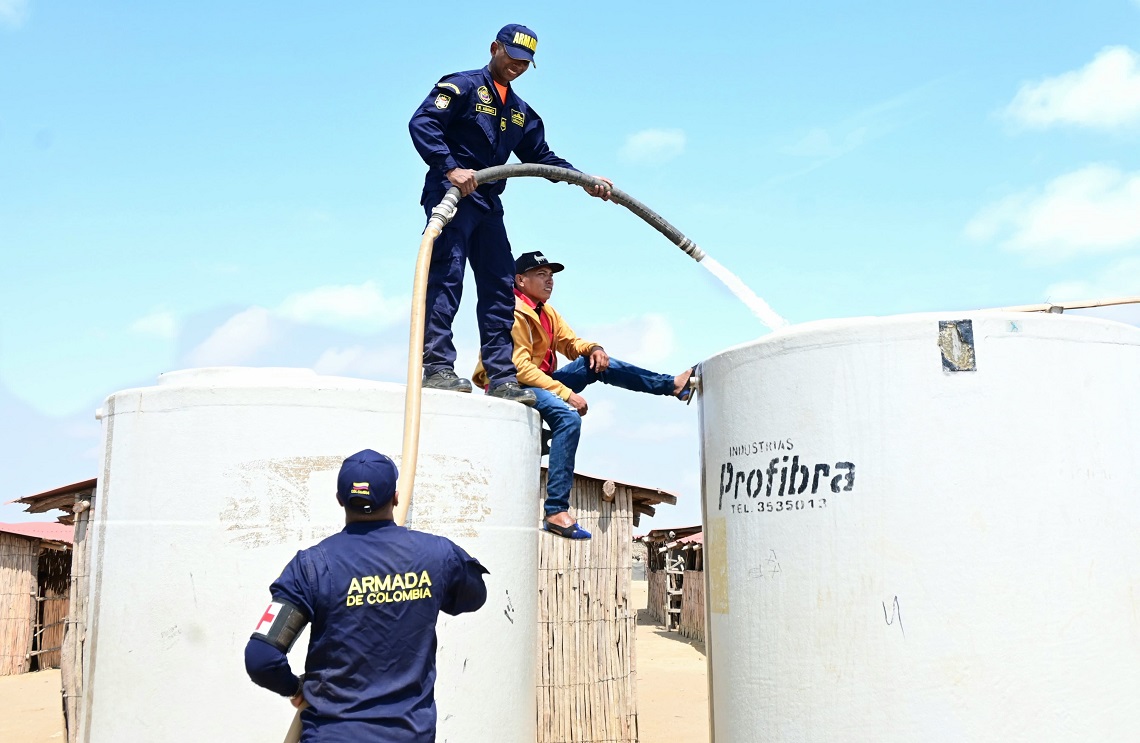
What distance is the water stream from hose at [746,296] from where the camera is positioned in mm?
6445

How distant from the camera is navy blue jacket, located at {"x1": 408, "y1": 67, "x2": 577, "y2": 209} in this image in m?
6.21

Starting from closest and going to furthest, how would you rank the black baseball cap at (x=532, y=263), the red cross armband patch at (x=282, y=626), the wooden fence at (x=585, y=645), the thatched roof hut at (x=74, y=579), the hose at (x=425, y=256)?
the red cross armband patch at (x=282, y=626)
the hose at (x=425, y=256)
the black baseball cap at (x=532, y=263)
the wooden fence at (x=585, y=645)
the thatched roof hut at (x=74, y=579)

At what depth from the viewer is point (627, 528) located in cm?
1298

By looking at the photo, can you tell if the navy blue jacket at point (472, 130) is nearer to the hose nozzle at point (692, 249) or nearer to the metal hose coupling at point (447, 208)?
the metal hose coupling at point (447, 208)

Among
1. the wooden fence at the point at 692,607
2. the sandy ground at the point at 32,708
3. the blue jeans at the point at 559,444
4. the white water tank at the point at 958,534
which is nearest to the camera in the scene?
the white water tank at the point at 958,534

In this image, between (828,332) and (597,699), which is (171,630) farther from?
(597,699)

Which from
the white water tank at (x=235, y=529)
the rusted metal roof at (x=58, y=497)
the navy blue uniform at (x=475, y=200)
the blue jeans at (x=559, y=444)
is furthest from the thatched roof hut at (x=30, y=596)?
the blue jeans at (x=559, y=444)

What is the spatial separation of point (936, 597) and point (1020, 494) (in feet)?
1.77

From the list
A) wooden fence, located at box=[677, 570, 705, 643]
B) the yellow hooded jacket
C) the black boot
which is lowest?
wooden fence, located at box=[677, 570, 705, 643]

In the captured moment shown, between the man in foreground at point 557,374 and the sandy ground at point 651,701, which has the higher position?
the man in foreground at point 557,374

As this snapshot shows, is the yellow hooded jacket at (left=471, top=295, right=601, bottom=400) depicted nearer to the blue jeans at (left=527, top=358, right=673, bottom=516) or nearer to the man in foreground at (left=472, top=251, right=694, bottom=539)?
the man in foreground at (left=472, top=251, right=694, bottom=539)

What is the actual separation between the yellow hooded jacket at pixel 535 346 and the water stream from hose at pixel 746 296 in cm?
103

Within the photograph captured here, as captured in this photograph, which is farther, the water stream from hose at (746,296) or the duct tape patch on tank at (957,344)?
the water stream from hose at (746,296)

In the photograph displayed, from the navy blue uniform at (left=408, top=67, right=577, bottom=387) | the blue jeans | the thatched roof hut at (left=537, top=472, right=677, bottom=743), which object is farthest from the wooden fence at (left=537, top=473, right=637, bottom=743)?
the navy blue uniform at (left=408, top=67, right=577, bottom=387)
